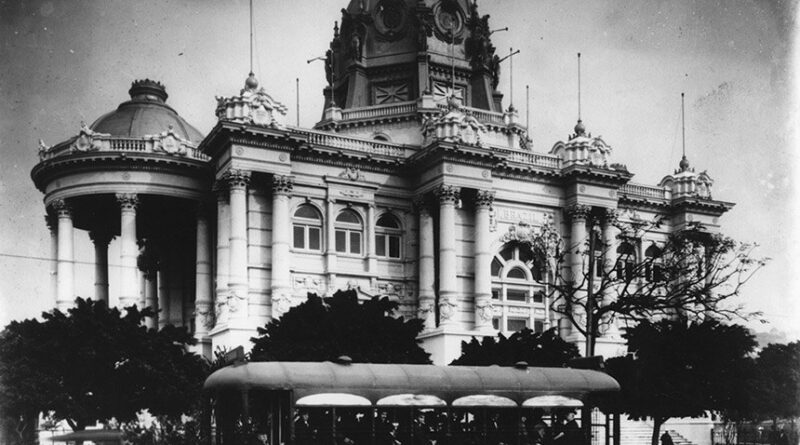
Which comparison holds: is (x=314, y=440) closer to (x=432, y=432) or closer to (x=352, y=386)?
(x=352, y=386)

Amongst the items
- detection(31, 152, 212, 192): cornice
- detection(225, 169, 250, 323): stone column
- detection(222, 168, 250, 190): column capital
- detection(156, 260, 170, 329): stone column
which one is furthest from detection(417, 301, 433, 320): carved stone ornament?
detection(156, 260, 170, 329): stone column

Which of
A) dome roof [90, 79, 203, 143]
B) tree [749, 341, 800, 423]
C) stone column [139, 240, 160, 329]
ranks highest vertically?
dome roof [90, 79, 203, 143]

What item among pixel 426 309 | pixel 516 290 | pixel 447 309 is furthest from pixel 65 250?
pixel 516 290

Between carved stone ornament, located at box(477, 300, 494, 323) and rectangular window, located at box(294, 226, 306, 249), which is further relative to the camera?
carved stone ornament, located at box(477, 300, 494, 323)

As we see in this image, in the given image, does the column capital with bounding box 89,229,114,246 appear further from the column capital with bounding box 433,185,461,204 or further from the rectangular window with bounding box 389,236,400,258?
the column capital with bounding box 433,185,461,204

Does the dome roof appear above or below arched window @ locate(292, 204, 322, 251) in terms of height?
above

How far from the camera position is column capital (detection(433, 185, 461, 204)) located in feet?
149

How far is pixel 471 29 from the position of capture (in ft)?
199


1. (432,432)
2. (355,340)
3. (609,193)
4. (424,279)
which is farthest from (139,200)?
(432,432)

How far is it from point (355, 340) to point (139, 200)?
19.1 meters

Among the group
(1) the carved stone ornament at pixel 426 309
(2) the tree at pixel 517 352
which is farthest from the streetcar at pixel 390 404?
(1) the carved stone ornament at pixel 426 309

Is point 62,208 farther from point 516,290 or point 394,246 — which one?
point 516,290

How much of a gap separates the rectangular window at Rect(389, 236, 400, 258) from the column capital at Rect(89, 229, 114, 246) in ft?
54.8

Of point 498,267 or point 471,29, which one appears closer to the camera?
point 498,267
